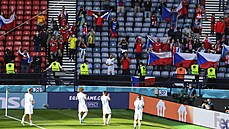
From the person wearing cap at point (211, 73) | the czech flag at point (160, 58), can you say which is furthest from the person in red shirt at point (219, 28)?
the person wearing cap at point (211, 73)

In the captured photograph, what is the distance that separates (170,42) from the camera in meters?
50.3

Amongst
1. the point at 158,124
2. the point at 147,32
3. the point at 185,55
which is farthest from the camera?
the point at 147,32

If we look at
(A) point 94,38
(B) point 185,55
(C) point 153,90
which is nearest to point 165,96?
(C) point 153,90

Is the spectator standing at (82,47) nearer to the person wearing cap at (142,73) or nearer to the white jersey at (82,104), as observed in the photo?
the person wearing cap at (142,73)

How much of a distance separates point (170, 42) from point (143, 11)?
4289mm

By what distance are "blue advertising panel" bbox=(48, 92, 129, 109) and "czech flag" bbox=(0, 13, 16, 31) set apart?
37.5ft

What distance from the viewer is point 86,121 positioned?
1459 inches

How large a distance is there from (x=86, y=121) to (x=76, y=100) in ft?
17.2

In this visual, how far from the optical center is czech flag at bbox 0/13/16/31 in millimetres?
51438

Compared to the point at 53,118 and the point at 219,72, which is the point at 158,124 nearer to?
the point at 53,118

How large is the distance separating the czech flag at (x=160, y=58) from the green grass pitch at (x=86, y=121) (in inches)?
286

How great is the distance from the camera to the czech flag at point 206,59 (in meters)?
Answer: 47.9

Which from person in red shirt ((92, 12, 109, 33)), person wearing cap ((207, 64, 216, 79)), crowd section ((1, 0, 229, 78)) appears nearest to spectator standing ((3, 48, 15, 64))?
crowd section ((1, 0, 229, 78))

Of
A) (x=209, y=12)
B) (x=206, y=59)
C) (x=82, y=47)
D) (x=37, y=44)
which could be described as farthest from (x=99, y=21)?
(x=209, y=12)
